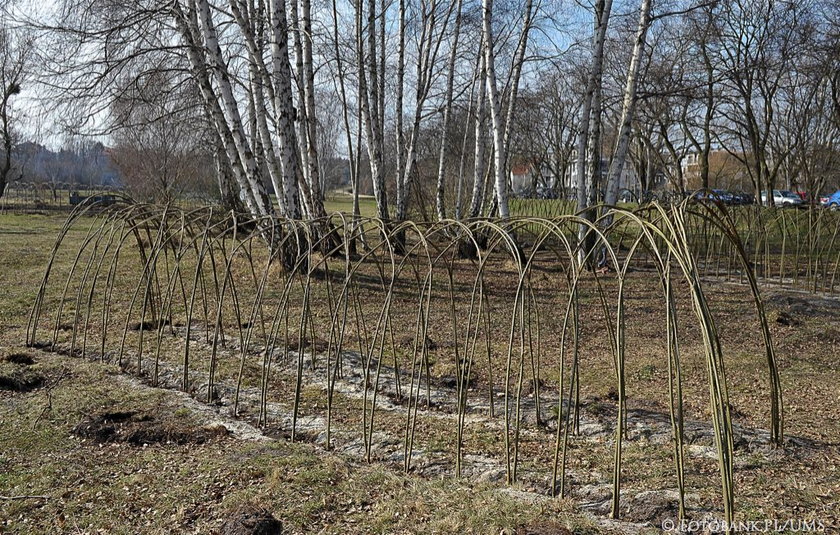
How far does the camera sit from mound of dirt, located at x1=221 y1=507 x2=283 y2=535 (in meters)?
3.04

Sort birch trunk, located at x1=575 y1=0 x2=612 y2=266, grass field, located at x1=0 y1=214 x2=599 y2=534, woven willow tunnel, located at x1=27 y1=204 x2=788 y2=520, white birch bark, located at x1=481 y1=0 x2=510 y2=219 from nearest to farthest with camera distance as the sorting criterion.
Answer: grass field, located at x1=0 y1=214 x2=599 y2=534
woven willow tunnel, located at x1=27 y1=204 x2=788 y2=520
birch trunk, located at x1=575 y1=0 x2=612 y2=266
white birch bark, located at x1=481 y1=0 x2=510 y2=219

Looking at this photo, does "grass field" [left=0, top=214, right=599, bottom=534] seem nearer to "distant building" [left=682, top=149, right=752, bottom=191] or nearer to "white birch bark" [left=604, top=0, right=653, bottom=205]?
"white birch bark" [left=604, top=0, right=653, bottom=205]

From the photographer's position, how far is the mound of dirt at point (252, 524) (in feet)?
9.98

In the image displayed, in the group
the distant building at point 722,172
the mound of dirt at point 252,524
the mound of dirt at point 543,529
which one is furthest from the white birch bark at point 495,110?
the distant building at point 722,172

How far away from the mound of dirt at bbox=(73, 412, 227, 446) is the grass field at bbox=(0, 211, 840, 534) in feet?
0.05

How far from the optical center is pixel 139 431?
4.32 m

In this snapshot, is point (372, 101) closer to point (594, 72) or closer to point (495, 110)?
point (495, 110)

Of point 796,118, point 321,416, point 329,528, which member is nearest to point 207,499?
point 329,528

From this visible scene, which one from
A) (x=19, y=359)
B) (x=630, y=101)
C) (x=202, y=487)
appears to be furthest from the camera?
(x=630, y=101)

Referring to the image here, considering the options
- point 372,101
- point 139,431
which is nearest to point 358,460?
point 139,431

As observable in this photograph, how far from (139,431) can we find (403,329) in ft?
11.8

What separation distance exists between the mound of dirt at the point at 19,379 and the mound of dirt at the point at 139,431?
1108 mm

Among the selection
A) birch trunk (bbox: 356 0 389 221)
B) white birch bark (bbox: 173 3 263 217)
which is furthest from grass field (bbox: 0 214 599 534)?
birch trunk (bbox: 356 0 389 221)

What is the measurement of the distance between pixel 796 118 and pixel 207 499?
23.5 metres
